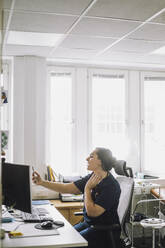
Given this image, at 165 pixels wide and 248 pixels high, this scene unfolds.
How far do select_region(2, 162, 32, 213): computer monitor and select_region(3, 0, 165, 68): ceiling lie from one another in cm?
132

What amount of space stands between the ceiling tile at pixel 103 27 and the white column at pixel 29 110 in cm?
131

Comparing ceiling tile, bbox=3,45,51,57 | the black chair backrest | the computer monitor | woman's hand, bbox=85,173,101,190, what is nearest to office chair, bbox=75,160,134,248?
the black chair backrest

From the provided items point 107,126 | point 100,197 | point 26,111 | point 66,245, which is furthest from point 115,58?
point 66,245

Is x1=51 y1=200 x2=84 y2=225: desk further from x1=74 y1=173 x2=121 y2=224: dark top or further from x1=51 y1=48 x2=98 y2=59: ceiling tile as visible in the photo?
x1=51 y1=48 x2=98 y2=59: ceiling tile

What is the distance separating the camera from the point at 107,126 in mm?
5480

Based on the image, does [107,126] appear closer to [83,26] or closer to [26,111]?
[26,111]

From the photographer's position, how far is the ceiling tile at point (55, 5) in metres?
2.78

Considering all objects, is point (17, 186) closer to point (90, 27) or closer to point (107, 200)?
point (107, 200)

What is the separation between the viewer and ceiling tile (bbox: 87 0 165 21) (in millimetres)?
2797

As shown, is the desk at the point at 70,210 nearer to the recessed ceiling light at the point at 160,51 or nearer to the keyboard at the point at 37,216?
the keyboard at the point at 37,216

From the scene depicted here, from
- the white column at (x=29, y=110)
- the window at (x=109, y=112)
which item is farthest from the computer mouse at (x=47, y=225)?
the window at (x=109, y=112)

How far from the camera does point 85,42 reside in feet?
13.2

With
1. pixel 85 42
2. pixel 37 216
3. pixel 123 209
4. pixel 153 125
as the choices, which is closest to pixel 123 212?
pixel 123 209

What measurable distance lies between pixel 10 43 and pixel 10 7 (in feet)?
4.13
